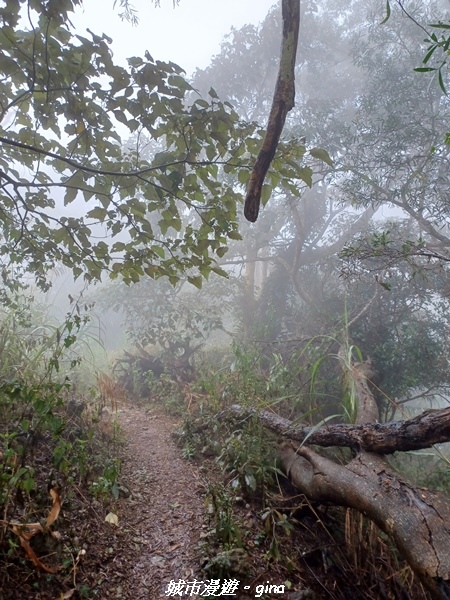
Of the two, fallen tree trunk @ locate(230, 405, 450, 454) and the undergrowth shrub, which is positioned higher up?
fallen tree trunk @ locate(230, 405, 450, 454)

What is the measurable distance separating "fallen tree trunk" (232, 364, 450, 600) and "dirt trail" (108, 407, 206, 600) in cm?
85

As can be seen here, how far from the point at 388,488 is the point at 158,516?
1.52m

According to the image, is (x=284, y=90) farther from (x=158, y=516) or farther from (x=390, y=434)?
(x=158, y=516)

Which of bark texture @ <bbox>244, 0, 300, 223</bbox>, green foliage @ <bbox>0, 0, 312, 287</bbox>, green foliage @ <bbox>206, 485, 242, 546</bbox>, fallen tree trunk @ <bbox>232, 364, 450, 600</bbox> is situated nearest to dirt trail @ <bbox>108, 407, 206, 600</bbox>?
green foliage @ <bbox>206, 485, 242, 546</bbox>

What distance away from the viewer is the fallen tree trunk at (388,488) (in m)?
1.81

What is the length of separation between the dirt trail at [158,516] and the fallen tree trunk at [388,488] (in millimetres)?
846

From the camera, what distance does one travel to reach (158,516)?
2.60 m

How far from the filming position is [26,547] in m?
1.58

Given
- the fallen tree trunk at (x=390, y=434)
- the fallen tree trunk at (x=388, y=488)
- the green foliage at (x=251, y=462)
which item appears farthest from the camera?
the green foliage at (x=251, y=462)

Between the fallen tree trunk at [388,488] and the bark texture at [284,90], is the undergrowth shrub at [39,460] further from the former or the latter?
the bark texture at [284,90]

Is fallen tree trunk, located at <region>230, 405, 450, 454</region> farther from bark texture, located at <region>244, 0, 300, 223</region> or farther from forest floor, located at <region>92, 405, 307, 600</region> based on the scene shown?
bark texture, located at <region>244, 0, 300, 223</region>

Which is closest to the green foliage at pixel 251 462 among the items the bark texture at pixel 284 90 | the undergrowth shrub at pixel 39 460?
the undergrowth shrub at pixel 39 460

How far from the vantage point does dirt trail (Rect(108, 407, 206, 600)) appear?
6.62 feet

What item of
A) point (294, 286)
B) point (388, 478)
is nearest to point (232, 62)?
point (294, 286)
